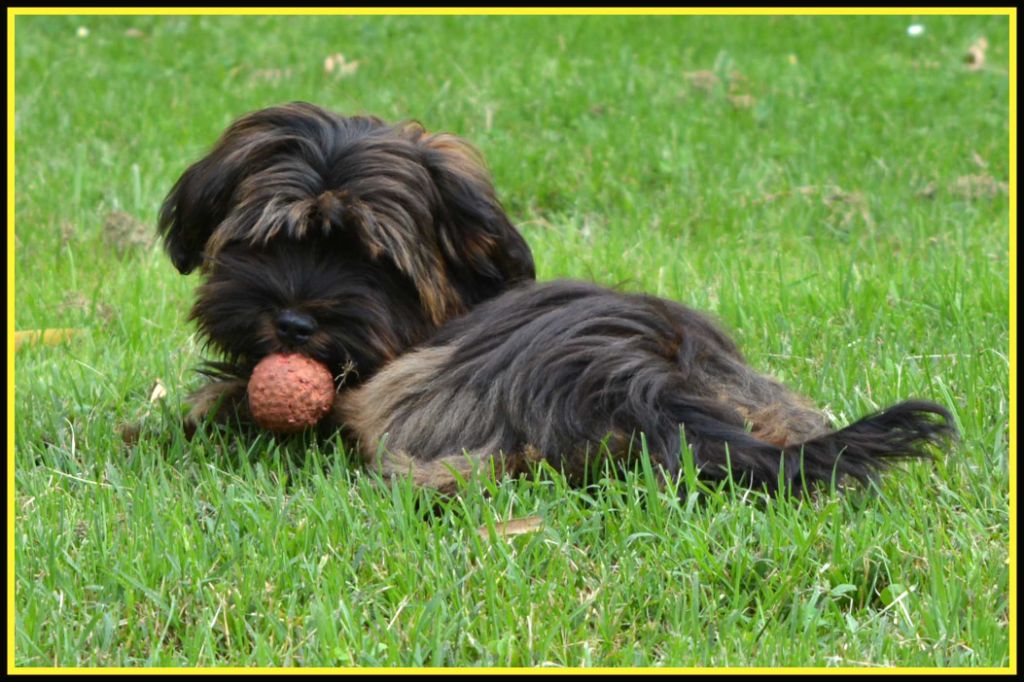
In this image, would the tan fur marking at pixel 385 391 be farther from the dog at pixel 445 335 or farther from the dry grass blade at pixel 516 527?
the dry grass blade at pixel 516 527

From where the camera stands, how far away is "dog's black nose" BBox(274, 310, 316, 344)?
4629mm

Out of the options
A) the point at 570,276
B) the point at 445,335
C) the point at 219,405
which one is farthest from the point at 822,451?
the point at 570,276

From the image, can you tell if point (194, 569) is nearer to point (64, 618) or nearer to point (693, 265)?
point (64, 618)

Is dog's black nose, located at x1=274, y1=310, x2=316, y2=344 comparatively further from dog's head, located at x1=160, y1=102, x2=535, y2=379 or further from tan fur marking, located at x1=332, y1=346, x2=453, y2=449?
tan fur marking, located at x1=332, y1=346, x2=453, y2=449

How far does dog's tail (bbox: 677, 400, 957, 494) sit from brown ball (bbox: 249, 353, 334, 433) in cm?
122

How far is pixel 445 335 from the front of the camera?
4742 mm

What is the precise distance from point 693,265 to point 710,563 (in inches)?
134

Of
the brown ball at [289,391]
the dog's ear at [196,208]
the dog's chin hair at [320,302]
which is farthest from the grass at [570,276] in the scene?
the dog's ear at [196,208]

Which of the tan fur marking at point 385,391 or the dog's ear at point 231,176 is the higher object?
the dog's ear at point 231,176

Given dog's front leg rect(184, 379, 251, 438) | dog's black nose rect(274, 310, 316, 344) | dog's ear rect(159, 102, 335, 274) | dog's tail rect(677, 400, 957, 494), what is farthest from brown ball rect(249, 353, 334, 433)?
dog's tail rect(677, 400, 957, 494)

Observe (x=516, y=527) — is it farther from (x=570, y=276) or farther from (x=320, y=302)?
(x=570, y=276)

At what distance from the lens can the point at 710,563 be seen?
3725 millimetres

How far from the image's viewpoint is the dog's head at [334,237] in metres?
4.60

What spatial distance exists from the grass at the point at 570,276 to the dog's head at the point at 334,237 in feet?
1.39
